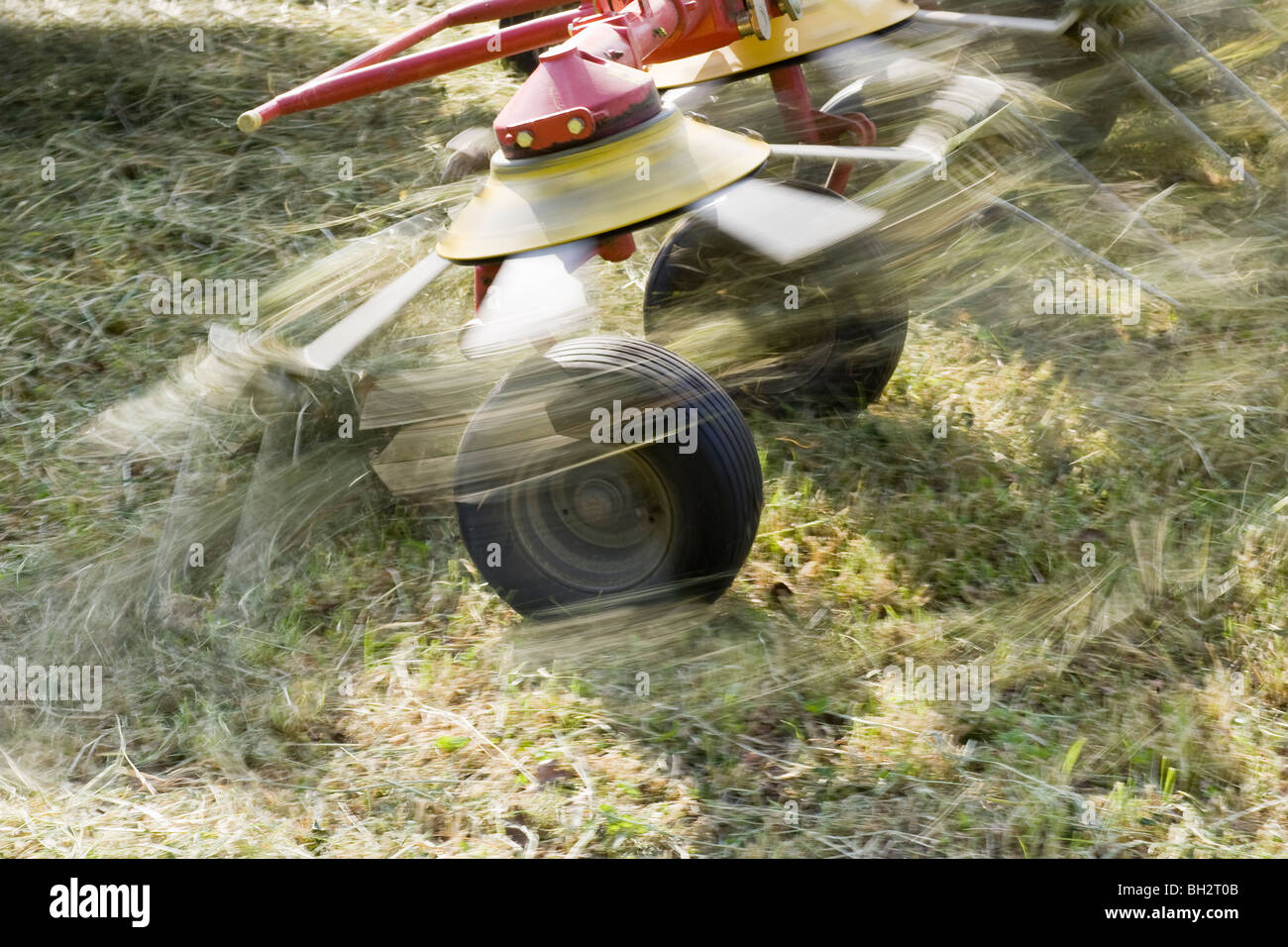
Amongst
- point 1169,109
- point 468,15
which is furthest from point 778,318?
point 1169,109

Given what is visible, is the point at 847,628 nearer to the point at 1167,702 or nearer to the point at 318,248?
the point at 1167,702

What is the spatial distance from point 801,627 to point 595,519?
56cm

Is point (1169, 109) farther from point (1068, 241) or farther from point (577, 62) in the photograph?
point (577, 62)

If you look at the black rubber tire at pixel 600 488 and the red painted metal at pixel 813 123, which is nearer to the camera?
the black rubber tire at pixel 600 488

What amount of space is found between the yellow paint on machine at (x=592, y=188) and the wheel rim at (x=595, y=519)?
18.0 inches

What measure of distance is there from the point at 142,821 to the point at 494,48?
6.90ft

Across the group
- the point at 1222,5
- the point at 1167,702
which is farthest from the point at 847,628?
the point at 1222,5

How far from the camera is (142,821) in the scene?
228cm

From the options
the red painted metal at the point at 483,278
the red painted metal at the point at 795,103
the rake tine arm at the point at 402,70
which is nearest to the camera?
the red painted metal at the point at 483,278

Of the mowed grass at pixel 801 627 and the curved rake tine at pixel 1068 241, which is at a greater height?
the curved rake tine at pixel 1068 241

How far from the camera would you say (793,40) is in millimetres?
Answer: 3088

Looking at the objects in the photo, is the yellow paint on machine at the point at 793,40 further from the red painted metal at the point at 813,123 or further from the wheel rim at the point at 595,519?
the wheel rim at the point at 595,519

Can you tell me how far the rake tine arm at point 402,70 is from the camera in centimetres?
281

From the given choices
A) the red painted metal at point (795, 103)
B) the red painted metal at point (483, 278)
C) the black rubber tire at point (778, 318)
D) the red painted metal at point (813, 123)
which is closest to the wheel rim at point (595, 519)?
the red painted metal at point (483, 278)
